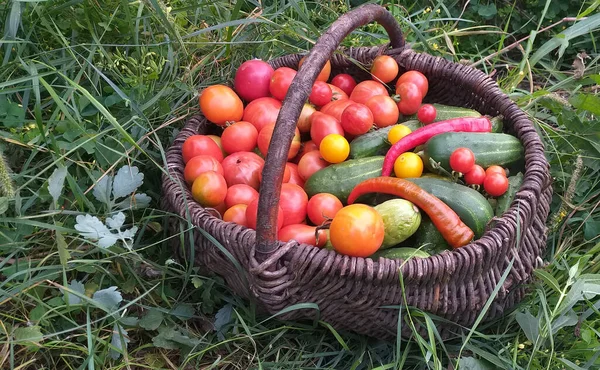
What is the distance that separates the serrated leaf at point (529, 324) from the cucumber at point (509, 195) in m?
0.36

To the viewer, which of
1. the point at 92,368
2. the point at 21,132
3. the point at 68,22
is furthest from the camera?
the point at 68,22

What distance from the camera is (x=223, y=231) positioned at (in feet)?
5.81

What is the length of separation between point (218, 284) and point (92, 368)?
522mm

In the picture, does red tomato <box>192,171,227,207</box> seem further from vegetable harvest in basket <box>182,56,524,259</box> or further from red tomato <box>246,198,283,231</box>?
red tomato <box>246,198,283,231</box>

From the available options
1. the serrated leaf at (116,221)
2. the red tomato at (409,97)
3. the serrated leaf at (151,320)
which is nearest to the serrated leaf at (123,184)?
the serrated leaf at (116,221)

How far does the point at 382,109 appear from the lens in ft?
7.52

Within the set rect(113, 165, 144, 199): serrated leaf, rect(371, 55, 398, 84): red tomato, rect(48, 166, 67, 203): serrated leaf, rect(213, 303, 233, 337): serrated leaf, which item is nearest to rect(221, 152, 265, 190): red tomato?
rect(113, 165, 144, 199): serrated leaf

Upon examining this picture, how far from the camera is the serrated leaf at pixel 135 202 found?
204 centimetres

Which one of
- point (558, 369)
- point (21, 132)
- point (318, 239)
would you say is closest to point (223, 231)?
point (318, 239)

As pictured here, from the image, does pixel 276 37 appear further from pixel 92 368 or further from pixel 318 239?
pixel 92 368

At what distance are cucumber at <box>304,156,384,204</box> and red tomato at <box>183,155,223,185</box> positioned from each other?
36 centimetres

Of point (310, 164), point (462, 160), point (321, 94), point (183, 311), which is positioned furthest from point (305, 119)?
point (183, 311)

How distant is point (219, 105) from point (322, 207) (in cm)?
65

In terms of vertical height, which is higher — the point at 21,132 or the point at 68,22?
the point at 68,22
